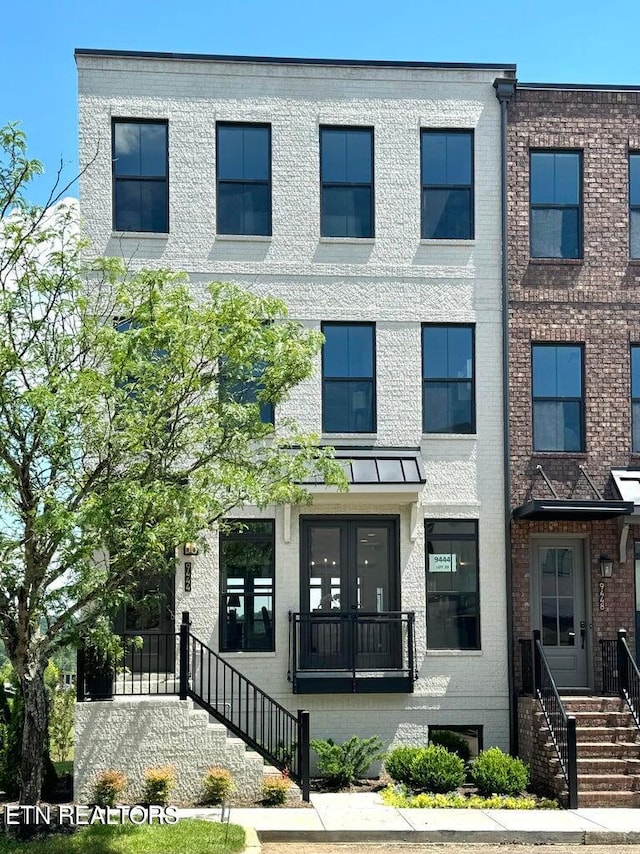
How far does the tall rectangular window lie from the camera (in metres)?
18.4

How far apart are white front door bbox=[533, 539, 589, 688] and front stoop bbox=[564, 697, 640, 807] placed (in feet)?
2.89

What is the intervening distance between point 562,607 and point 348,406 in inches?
181

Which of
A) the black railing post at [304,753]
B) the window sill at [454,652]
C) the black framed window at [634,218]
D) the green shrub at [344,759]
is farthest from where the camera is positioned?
the black framed window at [634,218]

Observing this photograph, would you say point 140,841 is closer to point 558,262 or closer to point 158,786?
point 158,786

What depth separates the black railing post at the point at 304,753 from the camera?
1506 centimetres

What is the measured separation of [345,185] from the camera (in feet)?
60.6

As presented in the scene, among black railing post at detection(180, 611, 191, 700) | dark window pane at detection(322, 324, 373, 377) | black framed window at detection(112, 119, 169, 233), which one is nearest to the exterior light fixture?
dark window pane at detection(322, 324, 373, 377)

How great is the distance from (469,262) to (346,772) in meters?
8.00

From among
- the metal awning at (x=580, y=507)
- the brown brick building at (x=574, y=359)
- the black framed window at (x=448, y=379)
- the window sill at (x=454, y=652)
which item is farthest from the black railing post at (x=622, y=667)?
the black framed window at (x=448, y=379)

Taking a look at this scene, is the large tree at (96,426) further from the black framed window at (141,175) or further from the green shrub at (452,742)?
the green shrub at (452,742)

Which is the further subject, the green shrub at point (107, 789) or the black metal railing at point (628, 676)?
the black metal railing at point (628, 676)

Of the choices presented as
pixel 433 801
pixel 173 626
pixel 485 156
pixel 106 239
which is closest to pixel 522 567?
pixel 433 801

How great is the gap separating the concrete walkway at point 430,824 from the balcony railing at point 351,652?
228 centimetres

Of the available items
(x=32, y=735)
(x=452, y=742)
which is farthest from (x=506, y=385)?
(x=32, y=735)
